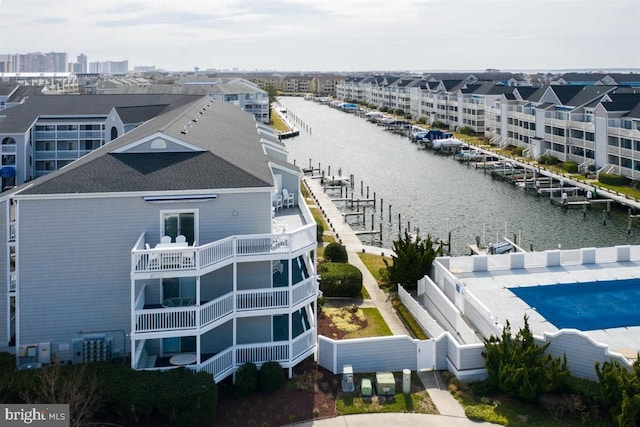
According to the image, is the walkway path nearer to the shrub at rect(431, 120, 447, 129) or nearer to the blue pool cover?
the blue pool cover

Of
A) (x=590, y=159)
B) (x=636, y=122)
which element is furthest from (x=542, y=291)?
(x=590, y=159)

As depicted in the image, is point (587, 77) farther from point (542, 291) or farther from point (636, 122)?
point (542, 291)

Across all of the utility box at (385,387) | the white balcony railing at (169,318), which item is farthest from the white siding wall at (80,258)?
the utility box at (385,387)

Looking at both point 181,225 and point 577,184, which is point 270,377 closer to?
point 181,225

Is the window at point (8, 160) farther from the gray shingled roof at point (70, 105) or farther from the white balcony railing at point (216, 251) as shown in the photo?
the white balcony railing at point (216, 251)

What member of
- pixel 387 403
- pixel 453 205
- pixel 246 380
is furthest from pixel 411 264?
pixel 453 205

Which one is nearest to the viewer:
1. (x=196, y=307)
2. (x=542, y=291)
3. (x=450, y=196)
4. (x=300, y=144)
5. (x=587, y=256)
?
(x=196, y=307)
